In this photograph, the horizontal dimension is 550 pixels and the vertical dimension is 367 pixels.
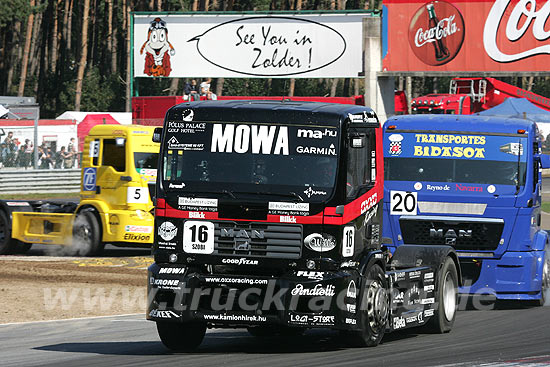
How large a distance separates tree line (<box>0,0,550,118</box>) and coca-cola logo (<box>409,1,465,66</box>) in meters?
40.0

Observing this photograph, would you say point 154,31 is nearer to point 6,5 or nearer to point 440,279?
point 440,279

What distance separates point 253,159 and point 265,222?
2.04 ft

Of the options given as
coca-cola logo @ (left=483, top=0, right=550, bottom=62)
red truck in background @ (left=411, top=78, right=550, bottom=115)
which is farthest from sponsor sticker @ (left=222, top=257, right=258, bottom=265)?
red truck in background @ (left=411, top=78, right=550, bottom=115)

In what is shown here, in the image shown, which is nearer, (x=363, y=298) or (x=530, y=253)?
(x=363, y=298)

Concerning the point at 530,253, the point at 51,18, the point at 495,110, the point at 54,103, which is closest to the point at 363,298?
the point at 530,253

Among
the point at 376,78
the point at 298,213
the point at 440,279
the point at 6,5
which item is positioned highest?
the point at 6,5

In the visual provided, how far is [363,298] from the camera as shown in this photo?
9.81 metres

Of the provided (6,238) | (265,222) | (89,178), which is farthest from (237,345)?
(6,238)

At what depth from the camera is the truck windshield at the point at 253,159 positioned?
9.75 metres

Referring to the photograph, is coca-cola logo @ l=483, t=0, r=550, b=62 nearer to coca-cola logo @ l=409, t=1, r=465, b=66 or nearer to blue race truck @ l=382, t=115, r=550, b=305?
coca-cola logo @ l=409, t=1, r=465, b=66

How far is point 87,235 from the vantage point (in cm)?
1978

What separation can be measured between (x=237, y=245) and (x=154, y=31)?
82.9ft

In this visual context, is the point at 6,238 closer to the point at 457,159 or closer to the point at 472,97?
the point at 457,159

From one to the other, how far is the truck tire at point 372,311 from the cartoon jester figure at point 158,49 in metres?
24.7
